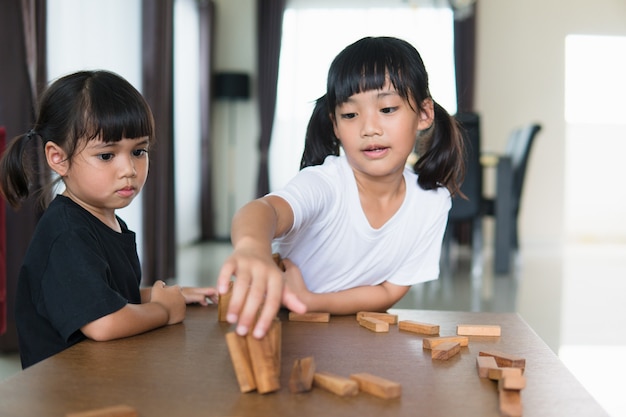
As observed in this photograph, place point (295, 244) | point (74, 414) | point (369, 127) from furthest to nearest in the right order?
point (295, 244)
point (369, 127)
point (74, 414)

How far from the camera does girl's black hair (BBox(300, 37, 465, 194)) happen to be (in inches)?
54.5

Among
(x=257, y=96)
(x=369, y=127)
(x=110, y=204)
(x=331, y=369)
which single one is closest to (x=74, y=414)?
(x=331, y=369)

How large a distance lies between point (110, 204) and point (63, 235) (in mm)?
181

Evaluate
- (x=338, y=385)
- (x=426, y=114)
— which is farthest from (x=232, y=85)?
(x=338, y=385)

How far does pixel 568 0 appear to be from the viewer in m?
8.16

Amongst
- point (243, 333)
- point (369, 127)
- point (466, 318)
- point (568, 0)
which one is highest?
point (568, 0)

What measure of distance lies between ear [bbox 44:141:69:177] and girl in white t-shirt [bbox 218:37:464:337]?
389 millimetres

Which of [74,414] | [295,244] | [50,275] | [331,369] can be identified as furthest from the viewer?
[295,244]

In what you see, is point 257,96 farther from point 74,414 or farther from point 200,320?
point 74,414

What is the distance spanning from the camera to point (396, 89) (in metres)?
1.40

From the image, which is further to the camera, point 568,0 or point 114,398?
point 568,0

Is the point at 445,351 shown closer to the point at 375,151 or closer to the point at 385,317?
the point at 385,317

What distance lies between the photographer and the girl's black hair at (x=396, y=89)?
138 cm

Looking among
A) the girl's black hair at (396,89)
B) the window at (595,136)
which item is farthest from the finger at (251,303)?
the window at (595,136)
